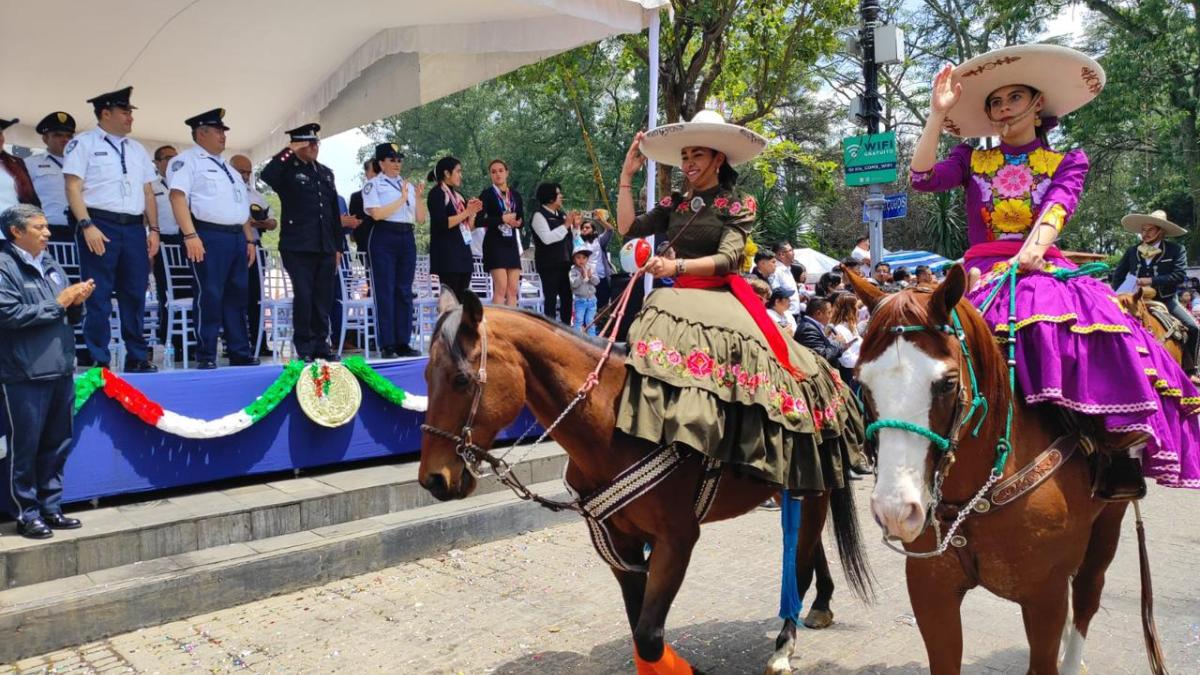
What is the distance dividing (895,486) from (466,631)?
316 cm

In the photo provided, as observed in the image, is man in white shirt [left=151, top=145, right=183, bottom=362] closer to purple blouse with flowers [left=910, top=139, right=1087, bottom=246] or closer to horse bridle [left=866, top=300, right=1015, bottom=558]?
purple blouse with flowers [left=910, top=139, right=1087, bottom=246]

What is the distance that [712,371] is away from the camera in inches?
129

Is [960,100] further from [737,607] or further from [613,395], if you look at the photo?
[737,607]

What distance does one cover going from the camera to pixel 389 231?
808cm

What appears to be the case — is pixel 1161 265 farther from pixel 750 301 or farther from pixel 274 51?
pixel 274 51

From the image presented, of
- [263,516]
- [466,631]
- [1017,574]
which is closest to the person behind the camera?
[1017,574]

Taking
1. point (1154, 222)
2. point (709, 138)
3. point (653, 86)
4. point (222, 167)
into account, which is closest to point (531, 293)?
point (653, 86)

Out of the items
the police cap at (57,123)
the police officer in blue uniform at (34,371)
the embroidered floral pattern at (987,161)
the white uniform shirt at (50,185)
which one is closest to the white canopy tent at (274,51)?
the police cap at (57,123)

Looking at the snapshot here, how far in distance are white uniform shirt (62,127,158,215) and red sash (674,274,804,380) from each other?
4.94m

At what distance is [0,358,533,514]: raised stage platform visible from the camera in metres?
5.40

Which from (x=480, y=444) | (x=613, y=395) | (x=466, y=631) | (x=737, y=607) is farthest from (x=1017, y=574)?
(x=466, y=631)

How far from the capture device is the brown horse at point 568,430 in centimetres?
306

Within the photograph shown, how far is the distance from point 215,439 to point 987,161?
5.58 m

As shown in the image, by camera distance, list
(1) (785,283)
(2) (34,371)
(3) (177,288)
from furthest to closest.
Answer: (1) (785,283)
(3) (177,288)
(2) (34,371)
